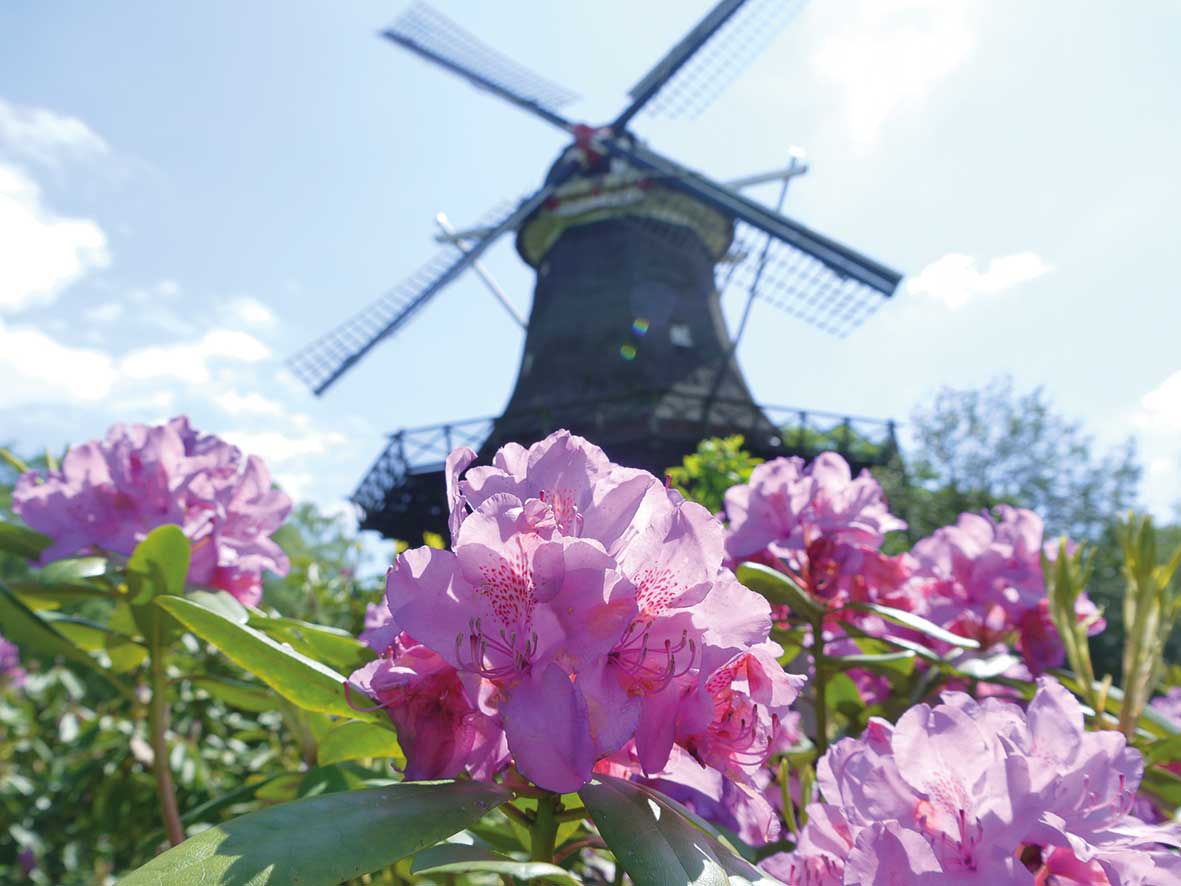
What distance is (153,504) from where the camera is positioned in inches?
75.9

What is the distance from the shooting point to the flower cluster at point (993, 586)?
212 cm

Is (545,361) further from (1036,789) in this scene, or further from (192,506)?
(1036,789)

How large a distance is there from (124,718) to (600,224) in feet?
48.6

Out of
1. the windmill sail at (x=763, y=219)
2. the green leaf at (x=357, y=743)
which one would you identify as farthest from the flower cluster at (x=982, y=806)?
the windmill sail at (x=763, y=219)

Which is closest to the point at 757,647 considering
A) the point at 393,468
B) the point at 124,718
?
the point at 124,718

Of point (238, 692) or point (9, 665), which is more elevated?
point (9, 665)

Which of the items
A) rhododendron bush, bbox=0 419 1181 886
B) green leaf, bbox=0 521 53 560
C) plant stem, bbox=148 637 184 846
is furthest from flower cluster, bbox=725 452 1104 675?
green leaf, bbox=0 521 53 560

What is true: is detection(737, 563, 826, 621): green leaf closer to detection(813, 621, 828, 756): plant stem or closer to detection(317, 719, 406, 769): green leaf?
detection(813, 621, 828, 756): plant stem

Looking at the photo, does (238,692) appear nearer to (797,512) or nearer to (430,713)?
(430,713)

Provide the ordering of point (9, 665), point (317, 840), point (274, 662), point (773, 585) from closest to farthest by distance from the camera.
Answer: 1. point (317, 840)
2. point (274, 662)
3. point (773, 585)
4. point (9, 665)

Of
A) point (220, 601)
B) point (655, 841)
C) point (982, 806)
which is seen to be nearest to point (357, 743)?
point (655, 841)

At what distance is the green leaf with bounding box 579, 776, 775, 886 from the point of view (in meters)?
0.74

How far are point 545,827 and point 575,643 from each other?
0.74 feet

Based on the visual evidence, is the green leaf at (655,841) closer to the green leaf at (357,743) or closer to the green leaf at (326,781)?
the green leaf at (357,743)
